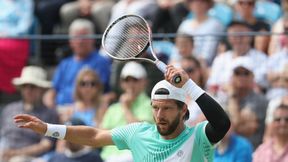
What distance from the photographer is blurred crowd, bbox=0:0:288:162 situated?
10633mm

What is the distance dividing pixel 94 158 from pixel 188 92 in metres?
3.47

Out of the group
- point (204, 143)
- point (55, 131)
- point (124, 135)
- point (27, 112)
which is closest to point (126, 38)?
point (124, 135)

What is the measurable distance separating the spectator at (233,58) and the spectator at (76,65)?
4.61 ft

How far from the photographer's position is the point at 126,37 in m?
8.31

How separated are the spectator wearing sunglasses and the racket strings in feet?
8.49

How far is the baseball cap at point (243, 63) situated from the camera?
36.0ft

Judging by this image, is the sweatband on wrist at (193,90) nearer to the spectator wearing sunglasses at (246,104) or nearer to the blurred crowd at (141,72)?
the blurred crowd at (141,72)

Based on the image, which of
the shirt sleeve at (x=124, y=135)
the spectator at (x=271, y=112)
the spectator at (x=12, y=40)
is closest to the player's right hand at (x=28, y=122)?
the shirt sleeve at (x=124, y=135)

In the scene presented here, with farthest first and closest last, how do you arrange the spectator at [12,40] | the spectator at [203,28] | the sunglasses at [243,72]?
the spectator at [12,40], the spectator at [203,28], the sunglasses at [243,72]

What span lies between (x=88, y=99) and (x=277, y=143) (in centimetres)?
255

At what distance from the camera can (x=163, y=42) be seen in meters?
11.8

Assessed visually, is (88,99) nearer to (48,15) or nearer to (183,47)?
(183,47)

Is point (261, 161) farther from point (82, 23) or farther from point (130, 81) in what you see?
point (82, 23)

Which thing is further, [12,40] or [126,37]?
[12,40]
